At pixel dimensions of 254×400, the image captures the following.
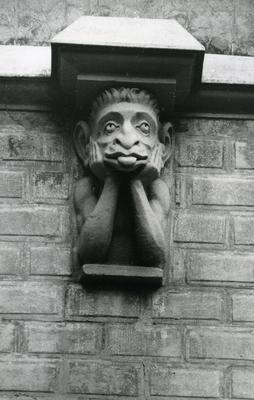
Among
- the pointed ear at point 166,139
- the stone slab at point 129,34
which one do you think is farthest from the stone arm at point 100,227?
the stone slab at point 129,34

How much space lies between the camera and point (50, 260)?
427 cm

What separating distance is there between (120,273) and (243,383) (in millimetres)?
636

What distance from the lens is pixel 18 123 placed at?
4453mm

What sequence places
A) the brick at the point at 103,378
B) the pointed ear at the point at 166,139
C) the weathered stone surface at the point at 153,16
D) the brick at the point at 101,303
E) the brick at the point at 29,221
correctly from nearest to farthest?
the brick at the point at 103,378 < the brick at the point at 101,303 < the brick at the point at 29,221 < the pointed ear at the point at 166,139 < the weathered stone surface at the point at 153,16

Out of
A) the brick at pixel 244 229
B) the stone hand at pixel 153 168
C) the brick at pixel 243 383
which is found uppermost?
the stone hand at pixel 153 168

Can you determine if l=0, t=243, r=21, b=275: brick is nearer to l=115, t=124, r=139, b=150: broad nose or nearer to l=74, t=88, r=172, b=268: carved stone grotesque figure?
l=74, t=88, r=172, b=268: carved stone grotesque figure

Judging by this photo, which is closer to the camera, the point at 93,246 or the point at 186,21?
the point at 93,246

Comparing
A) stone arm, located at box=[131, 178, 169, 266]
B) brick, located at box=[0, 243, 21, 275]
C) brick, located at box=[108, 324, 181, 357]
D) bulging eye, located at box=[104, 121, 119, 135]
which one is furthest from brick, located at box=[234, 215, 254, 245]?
brick, located at box=[0, 243, 21, 275]

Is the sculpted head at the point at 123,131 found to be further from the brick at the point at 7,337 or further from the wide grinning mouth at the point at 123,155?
the brick at the point at 7,337

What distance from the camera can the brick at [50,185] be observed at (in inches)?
171

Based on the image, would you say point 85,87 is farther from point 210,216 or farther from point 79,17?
point 210,216

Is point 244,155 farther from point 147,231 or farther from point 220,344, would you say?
point 220,344

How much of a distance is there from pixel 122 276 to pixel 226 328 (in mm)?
460

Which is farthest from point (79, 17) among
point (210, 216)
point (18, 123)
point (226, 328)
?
point (226, 328)
